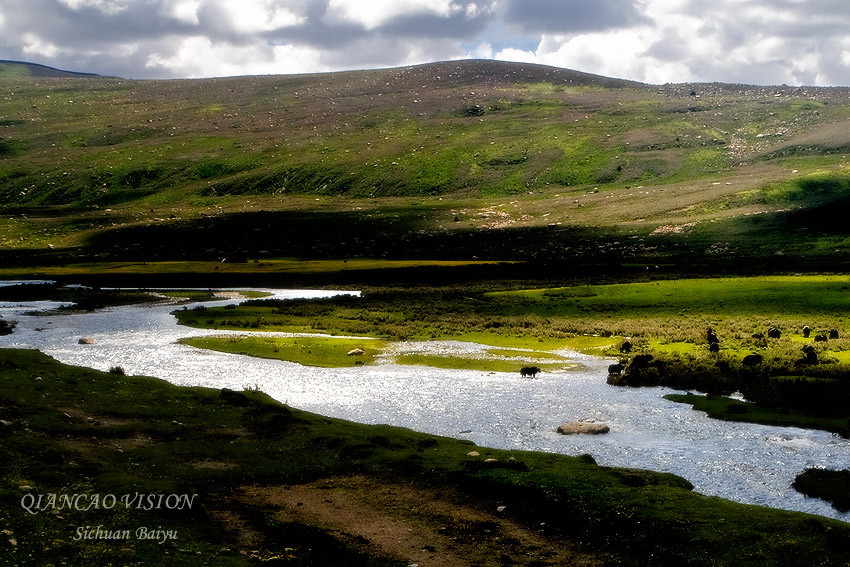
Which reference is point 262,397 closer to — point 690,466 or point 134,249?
point 690,466

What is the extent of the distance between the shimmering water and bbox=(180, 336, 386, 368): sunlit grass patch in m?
1.70

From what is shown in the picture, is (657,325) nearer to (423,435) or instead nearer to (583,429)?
(583,429)

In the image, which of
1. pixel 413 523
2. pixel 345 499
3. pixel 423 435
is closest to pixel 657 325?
pixel 423 435

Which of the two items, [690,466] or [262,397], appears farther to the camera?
[262,397]

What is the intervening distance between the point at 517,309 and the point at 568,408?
142ft

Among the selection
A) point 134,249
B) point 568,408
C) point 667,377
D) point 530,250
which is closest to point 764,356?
point 667,377

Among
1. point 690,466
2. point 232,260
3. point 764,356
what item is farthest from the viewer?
point 232,260

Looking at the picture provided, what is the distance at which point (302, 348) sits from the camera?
215 ft

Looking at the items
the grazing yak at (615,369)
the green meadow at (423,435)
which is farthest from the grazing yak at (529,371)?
the grazing yak at (615,369)

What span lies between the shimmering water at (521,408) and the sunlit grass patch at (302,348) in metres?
1.70

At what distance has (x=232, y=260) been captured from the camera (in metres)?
142

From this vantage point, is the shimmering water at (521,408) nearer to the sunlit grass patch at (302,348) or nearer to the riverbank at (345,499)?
the sunlit grass patch at (302,348)

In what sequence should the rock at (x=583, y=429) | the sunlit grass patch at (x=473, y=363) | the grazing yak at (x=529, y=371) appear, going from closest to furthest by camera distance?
1. the rock at (x=583, y=429)
2. the grazing yak at (x=529, y=371)
3. the sunlit grass patch at (x=473, y=363)

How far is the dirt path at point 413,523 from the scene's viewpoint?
22.8 meters
